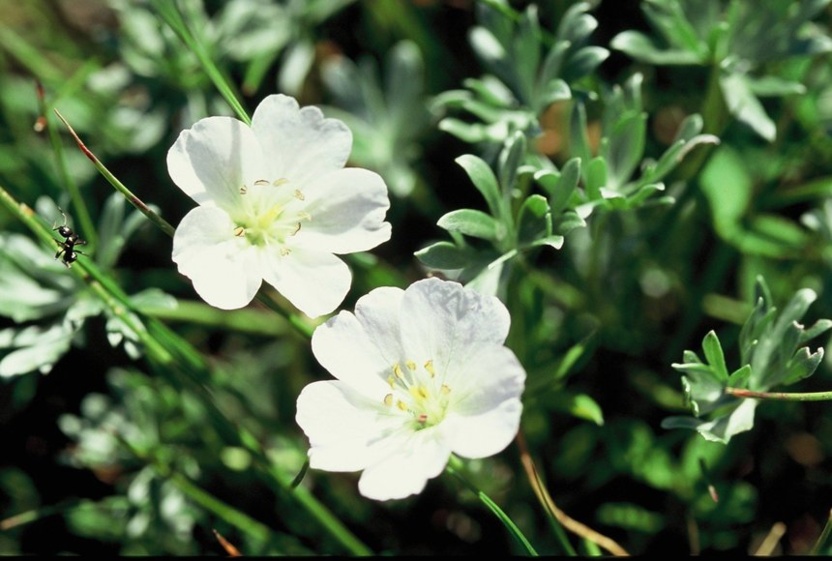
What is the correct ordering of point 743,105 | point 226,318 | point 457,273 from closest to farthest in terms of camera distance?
point 457,273
point 743,105
point 226,318

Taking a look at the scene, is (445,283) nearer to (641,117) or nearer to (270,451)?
(641,117)

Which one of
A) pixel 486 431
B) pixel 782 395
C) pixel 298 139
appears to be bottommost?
pixel 782 395

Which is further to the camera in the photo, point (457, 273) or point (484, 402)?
point (457, 273)

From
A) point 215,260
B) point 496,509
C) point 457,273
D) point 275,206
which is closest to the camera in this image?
point 496,509

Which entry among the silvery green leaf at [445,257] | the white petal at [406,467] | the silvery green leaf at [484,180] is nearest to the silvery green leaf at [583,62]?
the silvery green leaf at [484,180]

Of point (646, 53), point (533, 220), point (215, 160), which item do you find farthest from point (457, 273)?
point (646, 53)

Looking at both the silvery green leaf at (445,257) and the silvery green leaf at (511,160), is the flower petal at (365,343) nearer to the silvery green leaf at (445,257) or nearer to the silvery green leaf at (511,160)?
the silvery green leaf at (445,257)

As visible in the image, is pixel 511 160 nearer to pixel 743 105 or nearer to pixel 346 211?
pixel 346 211

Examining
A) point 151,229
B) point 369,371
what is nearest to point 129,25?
point 151,229
